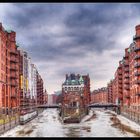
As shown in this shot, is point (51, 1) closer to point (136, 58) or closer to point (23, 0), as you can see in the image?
point (23, 0)

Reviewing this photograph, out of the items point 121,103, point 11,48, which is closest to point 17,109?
point 11,48

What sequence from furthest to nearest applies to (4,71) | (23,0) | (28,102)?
(28,102) < (4,71) < (23,0)

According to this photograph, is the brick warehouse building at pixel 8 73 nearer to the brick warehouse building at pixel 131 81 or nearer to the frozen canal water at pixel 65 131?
the frozen canal water at pixel 65 131

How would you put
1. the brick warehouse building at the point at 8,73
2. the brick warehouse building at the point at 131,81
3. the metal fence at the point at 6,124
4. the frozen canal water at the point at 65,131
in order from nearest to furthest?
the metal fence at the point at 6,124 → the frozen canal water at the point at 65,131 → the brick warehouse building at the point at 8,73 → the brick warehouse building at the point at 131,81

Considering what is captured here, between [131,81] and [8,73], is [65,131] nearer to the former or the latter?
[8,73]

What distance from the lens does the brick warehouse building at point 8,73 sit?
10962 centimetres

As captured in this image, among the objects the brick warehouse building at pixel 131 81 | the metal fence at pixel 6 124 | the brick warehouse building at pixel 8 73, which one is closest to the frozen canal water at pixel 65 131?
the metal fence at pixel 6 124

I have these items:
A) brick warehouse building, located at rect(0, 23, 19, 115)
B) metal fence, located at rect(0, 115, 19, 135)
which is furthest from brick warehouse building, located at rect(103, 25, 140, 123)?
brick warehouse building, located at rect(0, 23, 19, 115)

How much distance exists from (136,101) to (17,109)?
148 feet

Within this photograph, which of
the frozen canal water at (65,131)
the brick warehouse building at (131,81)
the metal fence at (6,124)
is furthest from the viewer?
the brick warehouse building at (131,81)

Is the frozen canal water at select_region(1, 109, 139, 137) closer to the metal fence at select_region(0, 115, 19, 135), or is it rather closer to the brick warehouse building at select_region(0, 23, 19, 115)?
the metal fence at select_region(0, 115, 19, 135)

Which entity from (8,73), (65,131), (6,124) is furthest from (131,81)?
(6,124)

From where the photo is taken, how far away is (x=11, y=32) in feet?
422

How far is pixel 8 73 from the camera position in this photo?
12194 centimetres
